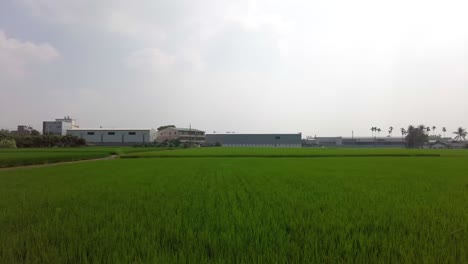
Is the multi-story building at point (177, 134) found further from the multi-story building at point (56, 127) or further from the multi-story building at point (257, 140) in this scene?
the multi-story building at point (56, 127)

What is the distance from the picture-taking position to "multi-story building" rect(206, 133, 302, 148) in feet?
367

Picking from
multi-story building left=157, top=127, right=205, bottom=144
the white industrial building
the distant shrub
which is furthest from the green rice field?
multi-story building left=157, top=127, right=205, bottom=144

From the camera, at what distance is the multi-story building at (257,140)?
11186 centimetres

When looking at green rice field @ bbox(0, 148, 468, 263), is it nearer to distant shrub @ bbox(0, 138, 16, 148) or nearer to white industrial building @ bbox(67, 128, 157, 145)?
distant shrub @ bbox(0, 138, 16, 148)

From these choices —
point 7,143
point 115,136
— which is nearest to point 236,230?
point 7,143

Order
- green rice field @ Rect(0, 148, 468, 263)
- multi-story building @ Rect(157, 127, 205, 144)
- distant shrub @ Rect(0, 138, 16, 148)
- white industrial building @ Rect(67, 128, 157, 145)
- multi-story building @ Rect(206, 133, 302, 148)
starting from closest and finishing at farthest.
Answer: green rice field @ Rect(0, 148, 468, 263) < distant shrub @ Rect(0, 138, 16, 148) < white industrial building @ Rect(67, 128, 157, 145) < multi-story building @ Rect(157, 127, 205, 144) < multi-story building @ Rect(206, 133, 302, 148)

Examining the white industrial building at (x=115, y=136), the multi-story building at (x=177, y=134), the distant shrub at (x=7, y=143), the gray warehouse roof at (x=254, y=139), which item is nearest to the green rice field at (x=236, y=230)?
the distant shrub at (x=7, y=143)

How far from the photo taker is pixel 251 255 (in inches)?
130

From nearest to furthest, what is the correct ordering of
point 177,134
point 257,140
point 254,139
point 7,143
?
point 7,143 → point 177,134 → point 257,140 → point 254,139

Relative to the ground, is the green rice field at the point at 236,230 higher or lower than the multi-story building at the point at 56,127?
lower

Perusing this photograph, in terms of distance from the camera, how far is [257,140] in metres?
116

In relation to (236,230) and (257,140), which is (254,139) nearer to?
(257,140)

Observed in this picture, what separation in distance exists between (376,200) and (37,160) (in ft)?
88.0

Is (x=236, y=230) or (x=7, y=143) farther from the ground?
(x=7, y=143)
